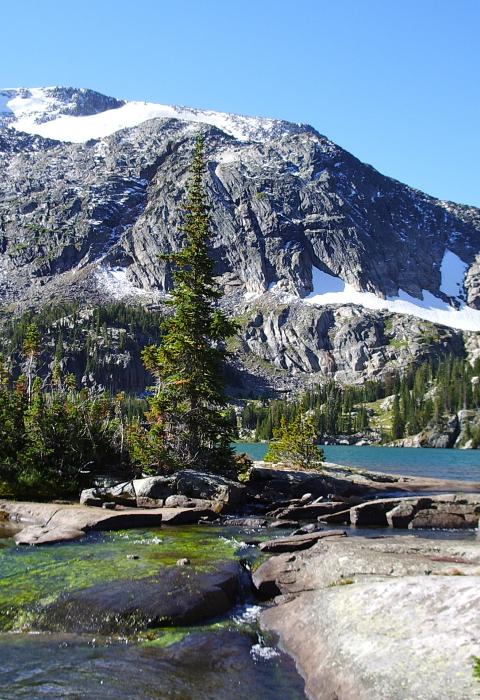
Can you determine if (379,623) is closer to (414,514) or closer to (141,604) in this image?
(141,604)

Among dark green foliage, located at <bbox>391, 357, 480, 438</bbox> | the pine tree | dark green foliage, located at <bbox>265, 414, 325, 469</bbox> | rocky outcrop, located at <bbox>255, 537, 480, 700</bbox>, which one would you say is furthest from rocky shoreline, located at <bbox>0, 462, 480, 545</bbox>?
dark green foliage, located at <bbox>391, 357, 480, 438</bbox>

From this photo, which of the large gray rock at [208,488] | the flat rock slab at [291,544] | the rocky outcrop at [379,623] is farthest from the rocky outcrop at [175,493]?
the rocky outcrop at [379,623]

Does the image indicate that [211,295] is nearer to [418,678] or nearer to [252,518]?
[252,518]

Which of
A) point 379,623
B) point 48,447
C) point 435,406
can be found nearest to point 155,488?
point 48,447

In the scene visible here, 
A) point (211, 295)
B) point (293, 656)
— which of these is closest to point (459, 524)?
point (293, 656)

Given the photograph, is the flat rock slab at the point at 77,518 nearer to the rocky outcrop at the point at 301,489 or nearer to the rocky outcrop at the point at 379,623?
the rocky outcrop at the point at 301,489

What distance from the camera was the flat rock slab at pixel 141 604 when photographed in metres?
12.5

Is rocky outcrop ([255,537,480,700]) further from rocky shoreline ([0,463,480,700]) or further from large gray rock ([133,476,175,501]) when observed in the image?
large gray rock ([133,476,175,501])

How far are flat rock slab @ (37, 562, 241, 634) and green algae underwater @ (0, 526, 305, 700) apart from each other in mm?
278

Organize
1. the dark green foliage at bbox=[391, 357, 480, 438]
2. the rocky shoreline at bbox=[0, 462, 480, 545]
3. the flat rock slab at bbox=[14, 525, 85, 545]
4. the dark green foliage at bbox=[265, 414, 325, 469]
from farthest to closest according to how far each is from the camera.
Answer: the dark green foliage at bbox=[391, 357, 480, 438], the dark green foliage at bbox=[265, 414, 325, 469], the rocky shoreline at bbox=[0, 462, 480, 545], the flat rock slab at bbox=[14, 525, 85, 545]

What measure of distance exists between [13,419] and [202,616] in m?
26.2

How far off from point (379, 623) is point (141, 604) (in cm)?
587

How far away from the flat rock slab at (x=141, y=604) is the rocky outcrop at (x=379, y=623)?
146cm

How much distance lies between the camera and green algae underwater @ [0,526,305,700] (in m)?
9.62
